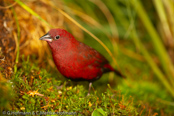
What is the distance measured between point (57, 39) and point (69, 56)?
0.26 meters

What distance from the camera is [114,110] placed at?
1.94 m

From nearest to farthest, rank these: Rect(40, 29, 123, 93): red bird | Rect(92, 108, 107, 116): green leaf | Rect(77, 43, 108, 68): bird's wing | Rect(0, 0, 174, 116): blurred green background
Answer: Rect(92, 108, 107, 116): green leaf, Rect(0, 0, 174, 116): blurred green background, Rect(40, 29, 123, 93): red bird, Rect(77, 43, 108, 68): bird's wing

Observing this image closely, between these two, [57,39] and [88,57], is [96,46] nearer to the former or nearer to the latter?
[88,57]

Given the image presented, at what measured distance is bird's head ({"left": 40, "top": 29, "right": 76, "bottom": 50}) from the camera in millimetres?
2457

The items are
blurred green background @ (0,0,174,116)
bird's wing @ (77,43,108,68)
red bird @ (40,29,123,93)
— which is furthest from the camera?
bird's wing @ (77,43,108,68)

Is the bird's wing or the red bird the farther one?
the bird's wing

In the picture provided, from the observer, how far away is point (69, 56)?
2.45m

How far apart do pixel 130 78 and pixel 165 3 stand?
1478mm

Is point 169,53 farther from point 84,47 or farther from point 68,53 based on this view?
point 68,53

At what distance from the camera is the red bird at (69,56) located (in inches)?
95.1

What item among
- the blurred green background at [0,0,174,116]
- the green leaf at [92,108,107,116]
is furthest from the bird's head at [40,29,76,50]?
the green leaf at [92,108,107,116]

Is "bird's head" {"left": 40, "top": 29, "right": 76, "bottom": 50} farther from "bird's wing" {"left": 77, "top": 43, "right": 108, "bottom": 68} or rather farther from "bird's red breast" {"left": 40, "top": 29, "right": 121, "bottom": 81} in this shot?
"bird's wing" {"left": 77, "top": 43, "right": 108, "bottom": 68}

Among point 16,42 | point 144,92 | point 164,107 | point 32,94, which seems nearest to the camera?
point 32,94

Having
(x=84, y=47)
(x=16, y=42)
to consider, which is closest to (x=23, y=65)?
(x=16, y=42)
